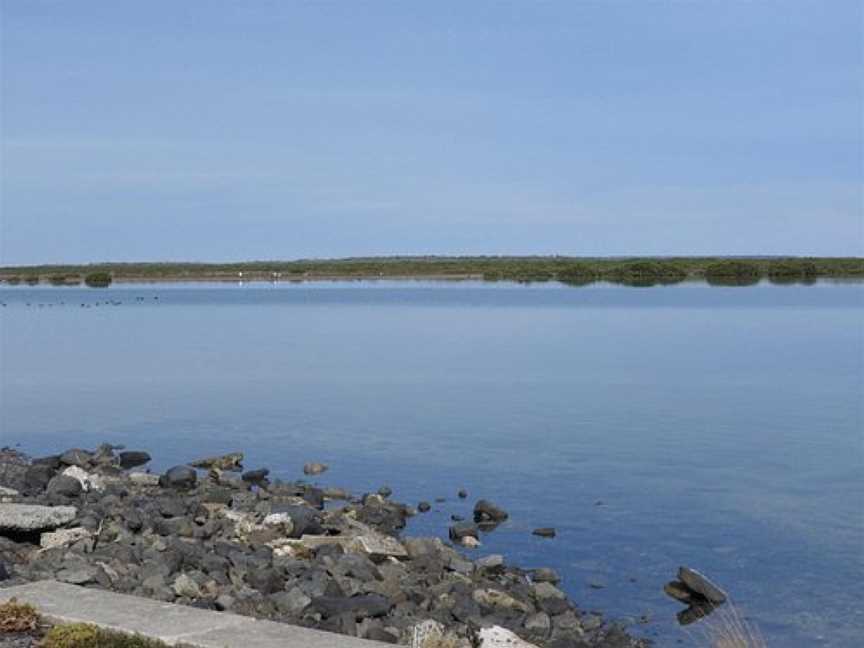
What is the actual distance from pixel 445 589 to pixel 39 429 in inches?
752

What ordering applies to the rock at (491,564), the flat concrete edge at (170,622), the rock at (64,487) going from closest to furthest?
the flat concrete edge at (170,622)
the rock at (491,564)
the rock at (64,487)

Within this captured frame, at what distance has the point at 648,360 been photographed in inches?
1750

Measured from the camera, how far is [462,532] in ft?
58.9

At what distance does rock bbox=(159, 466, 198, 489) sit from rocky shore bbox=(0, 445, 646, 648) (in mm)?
1131

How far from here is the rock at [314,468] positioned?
23228mm

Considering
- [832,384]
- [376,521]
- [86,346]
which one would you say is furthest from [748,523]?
[86,346]

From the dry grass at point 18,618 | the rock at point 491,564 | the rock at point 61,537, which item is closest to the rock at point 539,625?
the rock at point 491,564

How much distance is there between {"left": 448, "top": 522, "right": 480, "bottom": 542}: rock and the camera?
1788 cm

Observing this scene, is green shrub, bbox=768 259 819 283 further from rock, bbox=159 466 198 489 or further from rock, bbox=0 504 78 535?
rock, bbox=0 504 78 535

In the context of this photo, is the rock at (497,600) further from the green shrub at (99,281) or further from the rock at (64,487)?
the green shrub at (99,281)

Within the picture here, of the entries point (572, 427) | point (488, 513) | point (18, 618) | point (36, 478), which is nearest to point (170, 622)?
point (18, 618)

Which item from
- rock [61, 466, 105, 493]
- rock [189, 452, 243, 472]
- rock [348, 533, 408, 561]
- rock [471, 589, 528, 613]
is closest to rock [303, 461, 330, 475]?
rock [189, 452, 243, 472]

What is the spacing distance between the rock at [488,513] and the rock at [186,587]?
23.3ft

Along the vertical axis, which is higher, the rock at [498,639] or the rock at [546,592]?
the rock at [498,639]
